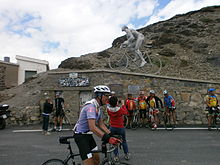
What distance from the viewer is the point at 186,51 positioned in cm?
2202

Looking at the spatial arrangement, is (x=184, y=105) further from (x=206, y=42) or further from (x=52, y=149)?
(x=206, y=42)

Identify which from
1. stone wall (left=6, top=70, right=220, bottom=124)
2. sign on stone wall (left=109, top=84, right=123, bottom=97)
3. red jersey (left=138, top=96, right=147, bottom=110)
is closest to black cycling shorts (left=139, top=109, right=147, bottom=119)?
red jersey (left=138, top=96, right=147, bottom=110)

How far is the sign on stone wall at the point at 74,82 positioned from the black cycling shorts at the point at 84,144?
28.9ft

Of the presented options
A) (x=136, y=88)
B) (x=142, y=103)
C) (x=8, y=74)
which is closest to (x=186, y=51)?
(x=136, y=88)

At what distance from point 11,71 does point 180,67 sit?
21212 millimetres

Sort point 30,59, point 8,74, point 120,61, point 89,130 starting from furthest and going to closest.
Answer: point 30,59, point 8,74, point 120,61, point 89,130

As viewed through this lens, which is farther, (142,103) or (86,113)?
(142,103)

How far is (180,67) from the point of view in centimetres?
1814

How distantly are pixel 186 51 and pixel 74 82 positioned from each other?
50.9ft

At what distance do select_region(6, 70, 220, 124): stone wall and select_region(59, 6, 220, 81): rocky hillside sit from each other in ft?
8.00

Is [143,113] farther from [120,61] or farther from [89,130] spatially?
[89,130]

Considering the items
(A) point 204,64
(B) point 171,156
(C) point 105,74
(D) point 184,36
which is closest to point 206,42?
(D) point 184,36

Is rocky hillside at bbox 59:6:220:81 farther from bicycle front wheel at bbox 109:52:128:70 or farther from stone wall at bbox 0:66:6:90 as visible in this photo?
stone wall at bbox 0:66:6:90

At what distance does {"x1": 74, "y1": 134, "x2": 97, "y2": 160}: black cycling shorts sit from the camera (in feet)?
9.63
